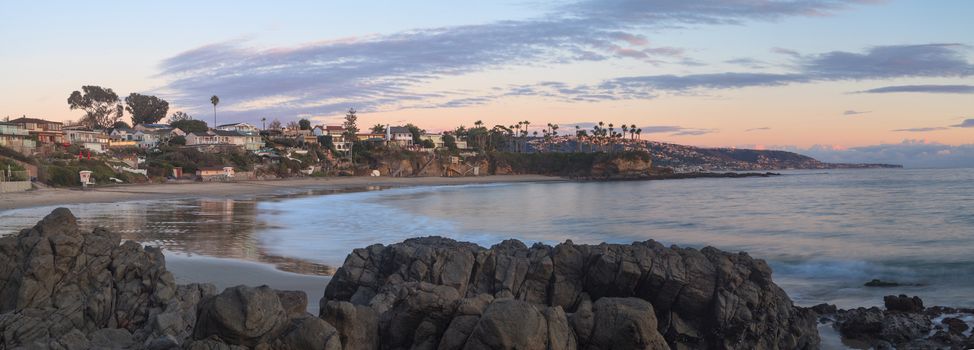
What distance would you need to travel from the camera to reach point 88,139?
323ft

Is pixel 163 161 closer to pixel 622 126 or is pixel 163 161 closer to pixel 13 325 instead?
pixel 13 325

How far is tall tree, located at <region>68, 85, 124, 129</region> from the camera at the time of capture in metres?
131

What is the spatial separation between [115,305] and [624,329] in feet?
28.5

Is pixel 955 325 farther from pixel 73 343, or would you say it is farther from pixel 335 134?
pixel 335 134

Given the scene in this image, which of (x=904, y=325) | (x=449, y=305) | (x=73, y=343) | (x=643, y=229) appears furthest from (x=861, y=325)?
(x=643, y=229)

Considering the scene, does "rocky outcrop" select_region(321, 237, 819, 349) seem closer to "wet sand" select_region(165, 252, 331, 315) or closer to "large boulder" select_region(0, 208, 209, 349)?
"large boulder" select_region(0, 208, 209, 349)

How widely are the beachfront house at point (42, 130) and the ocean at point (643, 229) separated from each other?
4657 cm

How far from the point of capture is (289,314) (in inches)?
314

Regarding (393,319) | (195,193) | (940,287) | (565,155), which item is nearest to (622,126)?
(565,155)

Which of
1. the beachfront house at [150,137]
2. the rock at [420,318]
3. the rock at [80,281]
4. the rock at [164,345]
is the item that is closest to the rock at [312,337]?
the rock at [420,318]

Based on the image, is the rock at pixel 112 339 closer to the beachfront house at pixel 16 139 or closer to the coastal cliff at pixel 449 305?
the coastal cliff at pixel 449 305

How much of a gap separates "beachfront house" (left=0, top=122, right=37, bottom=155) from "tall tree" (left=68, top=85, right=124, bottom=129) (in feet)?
158

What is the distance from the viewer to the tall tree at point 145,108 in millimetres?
134125

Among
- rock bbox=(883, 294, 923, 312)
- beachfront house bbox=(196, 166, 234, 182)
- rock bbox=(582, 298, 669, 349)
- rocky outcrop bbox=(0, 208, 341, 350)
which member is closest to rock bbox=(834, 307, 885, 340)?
rock bbox=(883, 294, 923, 312)
